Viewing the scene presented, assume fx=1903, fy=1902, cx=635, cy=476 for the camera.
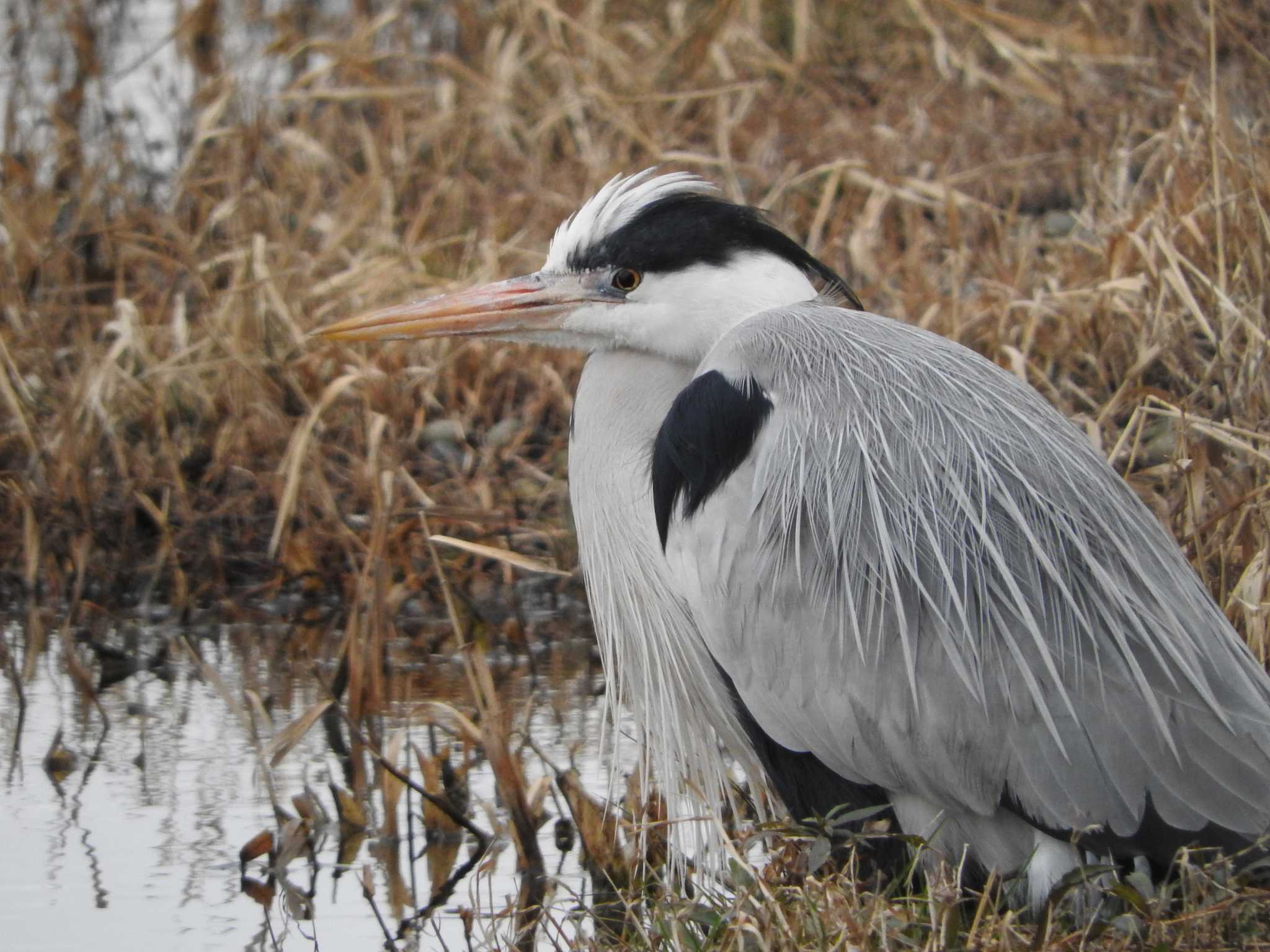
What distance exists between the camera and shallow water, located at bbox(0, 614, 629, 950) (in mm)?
3111

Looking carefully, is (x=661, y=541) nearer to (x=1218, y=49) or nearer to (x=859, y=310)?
(x=859, y=310)

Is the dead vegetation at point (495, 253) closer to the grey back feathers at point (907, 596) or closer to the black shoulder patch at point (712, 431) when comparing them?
the grey back feathers at point (907, 596)

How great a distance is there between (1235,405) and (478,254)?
2451 mm

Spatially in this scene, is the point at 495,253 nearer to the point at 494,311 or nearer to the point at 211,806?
the point at 494,311

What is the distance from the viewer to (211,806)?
358 centimetres

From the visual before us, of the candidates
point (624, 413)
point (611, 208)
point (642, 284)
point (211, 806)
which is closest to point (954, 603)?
point (624, 413)

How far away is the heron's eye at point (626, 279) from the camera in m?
3.32

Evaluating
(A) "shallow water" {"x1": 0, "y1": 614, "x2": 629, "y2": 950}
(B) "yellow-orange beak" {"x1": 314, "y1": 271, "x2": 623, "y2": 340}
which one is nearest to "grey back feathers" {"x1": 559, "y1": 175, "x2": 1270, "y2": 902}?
(B) "yellow-orange beak" {"x1": 314, "y1": 271, "x2": 623, "y2": 340}

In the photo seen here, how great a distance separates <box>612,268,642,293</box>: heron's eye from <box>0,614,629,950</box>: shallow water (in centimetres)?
89

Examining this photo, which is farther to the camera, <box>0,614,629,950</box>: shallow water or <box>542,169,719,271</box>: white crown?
<box>542,169,719,271</box>: white crown

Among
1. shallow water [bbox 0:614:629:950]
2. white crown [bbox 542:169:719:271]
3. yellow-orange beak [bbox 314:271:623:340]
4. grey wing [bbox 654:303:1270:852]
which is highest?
white crown [bbox 542:169:719:271]

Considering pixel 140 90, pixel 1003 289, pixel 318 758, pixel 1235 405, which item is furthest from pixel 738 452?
pixel 140 90

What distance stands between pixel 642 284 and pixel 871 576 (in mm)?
736

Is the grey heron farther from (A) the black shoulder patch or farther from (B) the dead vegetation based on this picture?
(B) the dead vegetation
